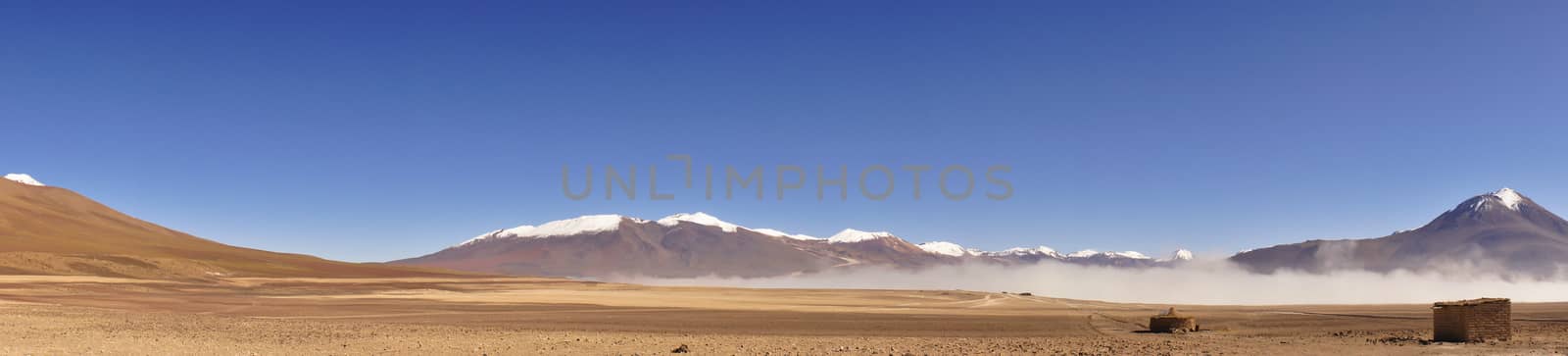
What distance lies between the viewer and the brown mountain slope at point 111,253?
104m

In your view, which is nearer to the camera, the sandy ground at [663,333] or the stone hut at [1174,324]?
the sandy ground at [663,333]

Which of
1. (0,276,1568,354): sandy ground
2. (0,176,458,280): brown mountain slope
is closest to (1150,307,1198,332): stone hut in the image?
(0,276,1568,354): sandy ground

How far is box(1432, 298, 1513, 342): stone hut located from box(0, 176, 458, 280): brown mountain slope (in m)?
108

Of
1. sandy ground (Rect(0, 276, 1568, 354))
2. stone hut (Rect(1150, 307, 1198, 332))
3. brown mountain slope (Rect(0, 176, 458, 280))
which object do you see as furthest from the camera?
brown mountain slope (Rect(0, 176, 458, 280))

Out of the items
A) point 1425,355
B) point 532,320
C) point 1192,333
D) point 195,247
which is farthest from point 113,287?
point 195,247

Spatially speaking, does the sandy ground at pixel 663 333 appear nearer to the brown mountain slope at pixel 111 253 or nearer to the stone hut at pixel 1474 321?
the stone hut at pixel 1474 321

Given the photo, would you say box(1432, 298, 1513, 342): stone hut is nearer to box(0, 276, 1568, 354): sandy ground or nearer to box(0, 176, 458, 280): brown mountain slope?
box(0, 276, 1568, 354): sandy ground

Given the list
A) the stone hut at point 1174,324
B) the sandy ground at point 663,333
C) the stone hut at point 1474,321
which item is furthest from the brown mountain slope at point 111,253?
the stone hut at point 1474,321

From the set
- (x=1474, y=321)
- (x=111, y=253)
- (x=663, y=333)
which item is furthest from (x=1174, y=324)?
(x=111, y=253)

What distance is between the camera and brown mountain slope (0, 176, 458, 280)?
103562mm

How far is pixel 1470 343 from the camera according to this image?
26656 millimetres

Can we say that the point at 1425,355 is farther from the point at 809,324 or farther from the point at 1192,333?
the point at 809,324

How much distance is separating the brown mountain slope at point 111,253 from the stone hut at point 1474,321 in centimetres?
10794

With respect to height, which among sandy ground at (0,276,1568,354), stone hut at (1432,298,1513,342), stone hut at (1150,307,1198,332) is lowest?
sandy ground at (0,276,1568,354)
